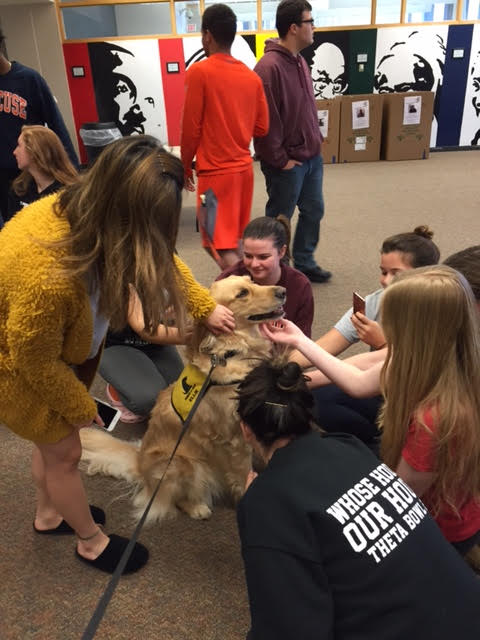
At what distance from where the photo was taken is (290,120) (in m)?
3.70

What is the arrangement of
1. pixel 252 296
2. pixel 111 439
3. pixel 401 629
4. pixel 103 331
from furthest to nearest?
pixel 111 439
pixel 252 296
pixel 103 331
pixel 401 629

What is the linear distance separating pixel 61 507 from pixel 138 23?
9.13 metres

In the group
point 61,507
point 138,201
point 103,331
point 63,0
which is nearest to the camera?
point 138,201

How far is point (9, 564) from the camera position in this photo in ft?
6.01

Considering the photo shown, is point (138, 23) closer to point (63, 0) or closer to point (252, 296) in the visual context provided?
point (63, 0)

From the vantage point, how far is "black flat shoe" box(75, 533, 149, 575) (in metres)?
1.77

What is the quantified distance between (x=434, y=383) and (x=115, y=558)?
1279 millimetres

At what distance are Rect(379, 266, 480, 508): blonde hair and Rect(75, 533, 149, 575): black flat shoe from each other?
44.4 inches

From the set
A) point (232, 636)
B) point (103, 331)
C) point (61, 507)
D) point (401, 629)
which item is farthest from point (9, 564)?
point (401, 629)

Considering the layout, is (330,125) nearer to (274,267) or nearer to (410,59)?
(410,59)

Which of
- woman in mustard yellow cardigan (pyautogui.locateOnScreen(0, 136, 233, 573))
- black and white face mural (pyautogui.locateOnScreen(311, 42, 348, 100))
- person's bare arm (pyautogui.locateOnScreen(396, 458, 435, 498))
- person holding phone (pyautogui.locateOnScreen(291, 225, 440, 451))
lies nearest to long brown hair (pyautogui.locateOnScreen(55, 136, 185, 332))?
woman in mustard yellow cardigan (pyautogui.locateOnScreen(0, 136, 233, 573))

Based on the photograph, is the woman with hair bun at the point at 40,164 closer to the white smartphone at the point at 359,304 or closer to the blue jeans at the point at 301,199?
the blue jeans at the point at 301,199

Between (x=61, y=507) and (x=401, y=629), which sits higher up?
(x=401, y=629)

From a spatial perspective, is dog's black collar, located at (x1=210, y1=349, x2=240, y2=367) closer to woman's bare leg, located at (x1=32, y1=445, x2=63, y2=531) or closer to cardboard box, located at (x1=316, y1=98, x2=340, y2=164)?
woman's bare leg, located at (x1=32, y1=445, x2=63, y2=531)
